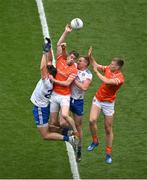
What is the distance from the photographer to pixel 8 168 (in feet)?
61.4

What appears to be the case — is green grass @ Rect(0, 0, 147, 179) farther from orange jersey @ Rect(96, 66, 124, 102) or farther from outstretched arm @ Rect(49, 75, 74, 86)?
outstretched arm @ Rect(49, 75, 74, 86)

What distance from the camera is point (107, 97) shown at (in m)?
18.3

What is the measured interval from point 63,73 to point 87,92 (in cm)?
364

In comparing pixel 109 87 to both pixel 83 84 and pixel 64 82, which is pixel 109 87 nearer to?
pixel 83 84

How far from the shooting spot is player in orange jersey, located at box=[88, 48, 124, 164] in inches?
709

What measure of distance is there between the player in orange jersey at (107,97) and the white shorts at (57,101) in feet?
2.48

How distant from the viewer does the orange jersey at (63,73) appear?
58.7 ft

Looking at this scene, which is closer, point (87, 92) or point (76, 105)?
point (76, 105)

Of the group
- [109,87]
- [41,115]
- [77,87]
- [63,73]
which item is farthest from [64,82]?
[109,87]

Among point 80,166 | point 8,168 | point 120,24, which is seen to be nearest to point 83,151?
point 80,166

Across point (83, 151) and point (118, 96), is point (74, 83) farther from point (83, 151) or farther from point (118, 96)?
point (118, 96)

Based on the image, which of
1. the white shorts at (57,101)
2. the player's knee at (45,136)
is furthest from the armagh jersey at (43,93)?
the player's knee at (45,136)

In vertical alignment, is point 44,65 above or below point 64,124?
above

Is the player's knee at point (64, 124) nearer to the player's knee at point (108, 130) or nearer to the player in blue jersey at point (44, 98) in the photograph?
the player in blue jersey at point (44, 98)
